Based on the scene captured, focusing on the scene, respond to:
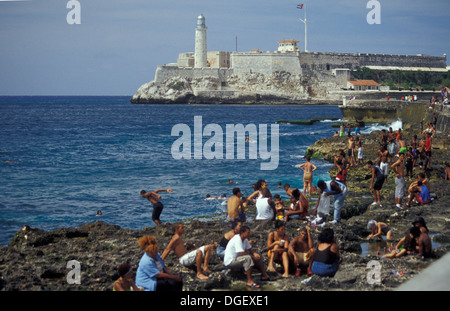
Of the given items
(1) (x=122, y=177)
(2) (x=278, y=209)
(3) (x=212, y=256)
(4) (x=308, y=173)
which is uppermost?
(4) (x=308, y=173)

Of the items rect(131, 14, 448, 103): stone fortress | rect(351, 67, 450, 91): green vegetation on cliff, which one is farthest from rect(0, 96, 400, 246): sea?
rect(351, 67, 450, 91): green vegetation on cliff

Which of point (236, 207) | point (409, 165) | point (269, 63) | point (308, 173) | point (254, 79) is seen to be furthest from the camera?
point (254, 79)

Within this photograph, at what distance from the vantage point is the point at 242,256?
7.11 metres

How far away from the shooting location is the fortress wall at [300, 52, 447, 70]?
97875mm

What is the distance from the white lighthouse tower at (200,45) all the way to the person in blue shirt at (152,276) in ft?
293

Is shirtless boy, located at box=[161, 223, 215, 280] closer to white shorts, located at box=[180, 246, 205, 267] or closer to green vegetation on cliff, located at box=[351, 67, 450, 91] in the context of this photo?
white shorts, located at box=[180, 246, 205, 267]

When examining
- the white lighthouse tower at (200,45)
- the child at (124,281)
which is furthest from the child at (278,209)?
the white lighthouse tower at (200,45)

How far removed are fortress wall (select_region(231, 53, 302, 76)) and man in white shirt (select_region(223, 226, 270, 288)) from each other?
9096cm

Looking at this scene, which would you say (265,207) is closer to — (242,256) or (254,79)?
(242,256)

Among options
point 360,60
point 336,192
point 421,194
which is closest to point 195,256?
point 336,192

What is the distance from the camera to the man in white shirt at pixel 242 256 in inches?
277

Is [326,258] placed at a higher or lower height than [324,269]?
higher

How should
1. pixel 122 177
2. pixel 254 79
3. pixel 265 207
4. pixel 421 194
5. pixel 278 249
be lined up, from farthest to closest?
1. pixel 254 79
2. pixel 122 177
3. pixel 421 194
4. pixel 265 207
5. pixel 278 249

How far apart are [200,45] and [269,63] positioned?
1332cm
